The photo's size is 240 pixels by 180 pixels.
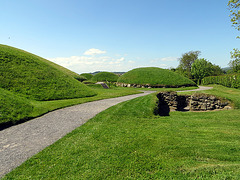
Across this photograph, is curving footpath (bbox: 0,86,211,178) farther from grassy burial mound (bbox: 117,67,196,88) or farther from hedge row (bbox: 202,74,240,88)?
hedge row (bbox: 202,74,240,88)

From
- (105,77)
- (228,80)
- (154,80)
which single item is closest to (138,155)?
(154,80)

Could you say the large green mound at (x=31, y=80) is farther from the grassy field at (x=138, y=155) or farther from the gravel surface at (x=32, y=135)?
the grassy field at (x=138, y=155)

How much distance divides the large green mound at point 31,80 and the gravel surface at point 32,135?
8.32 metres

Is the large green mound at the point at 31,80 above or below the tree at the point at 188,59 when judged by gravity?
below

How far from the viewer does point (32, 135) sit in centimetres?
711

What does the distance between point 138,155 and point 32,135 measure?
5791 mm

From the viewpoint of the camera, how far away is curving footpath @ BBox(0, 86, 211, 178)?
17.0 feet

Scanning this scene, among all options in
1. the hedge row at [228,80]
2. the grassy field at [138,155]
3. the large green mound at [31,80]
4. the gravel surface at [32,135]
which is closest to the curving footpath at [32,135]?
the gravel surface at [32,135]

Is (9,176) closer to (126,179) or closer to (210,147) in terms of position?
(126,179)

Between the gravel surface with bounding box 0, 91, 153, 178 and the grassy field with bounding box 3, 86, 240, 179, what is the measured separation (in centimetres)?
54

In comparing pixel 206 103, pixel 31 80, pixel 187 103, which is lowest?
pixel 187 103

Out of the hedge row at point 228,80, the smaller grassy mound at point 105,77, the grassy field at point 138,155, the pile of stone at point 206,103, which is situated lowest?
the grassy field at point 138,155

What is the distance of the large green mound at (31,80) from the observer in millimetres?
16469

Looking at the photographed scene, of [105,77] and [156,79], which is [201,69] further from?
[105,77]
